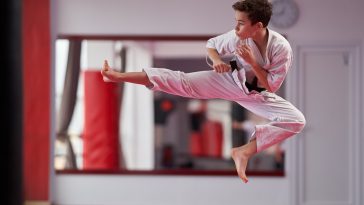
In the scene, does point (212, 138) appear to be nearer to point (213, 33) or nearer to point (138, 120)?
point (138, 120)

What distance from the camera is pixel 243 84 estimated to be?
11.3 feet

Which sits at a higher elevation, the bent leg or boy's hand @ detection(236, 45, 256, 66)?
boy's hand @ detection(236, 45, 256, 66)

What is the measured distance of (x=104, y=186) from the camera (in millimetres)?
7332

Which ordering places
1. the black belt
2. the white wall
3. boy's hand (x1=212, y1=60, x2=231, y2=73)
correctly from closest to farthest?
boy's hand (x1=212, y1=60, x2=231, y2=73) < the black belt < the white wall

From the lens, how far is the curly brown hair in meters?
3.21

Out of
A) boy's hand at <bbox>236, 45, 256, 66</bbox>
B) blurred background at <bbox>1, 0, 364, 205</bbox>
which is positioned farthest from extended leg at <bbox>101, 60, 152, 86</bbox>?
blurred background at <bbox>1, 0, 364, 205</bbox>

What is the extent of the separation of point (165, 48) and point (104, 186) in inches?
57.3

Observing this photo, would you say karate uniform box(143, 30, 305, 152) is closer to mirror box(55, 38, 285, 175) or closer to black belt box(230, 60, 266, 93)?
black belt box(230, 60, 266, 93)

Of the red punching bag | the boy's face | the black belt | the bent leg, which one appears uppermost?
the boy's face
